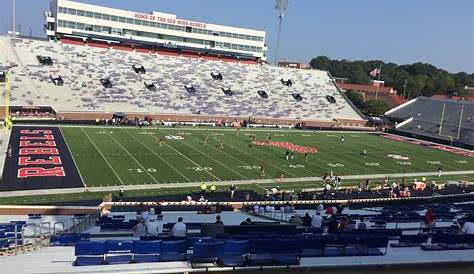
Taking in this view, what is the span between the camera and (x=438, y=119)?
221ft

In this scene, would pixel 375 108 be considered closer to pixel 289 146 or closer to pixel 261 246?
pixel 289 146

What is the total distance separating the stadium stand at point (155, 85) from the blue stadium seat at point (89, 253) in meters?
48.0

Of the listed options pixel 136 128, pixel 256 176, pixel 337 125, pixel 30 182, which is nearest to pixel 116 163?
pixel 30 182

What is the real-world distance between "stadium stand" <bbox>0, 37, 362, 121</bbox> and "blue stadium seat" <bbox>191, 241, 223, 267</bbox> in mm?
48654

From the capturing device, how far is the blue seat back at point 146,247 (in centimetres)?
780

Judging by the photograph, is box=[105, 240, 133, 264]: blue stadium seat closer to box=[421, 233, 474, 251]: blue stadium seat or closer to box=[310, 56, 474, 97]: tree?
box=[421, 233, 474, 251]: blue stadium seat

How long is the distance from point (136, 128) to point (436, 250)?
138 feet

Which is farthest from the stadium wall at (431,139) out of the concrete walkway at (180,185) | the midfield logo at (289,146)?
the midfield logo at (289,146)

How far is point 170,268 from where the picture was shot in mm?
7516

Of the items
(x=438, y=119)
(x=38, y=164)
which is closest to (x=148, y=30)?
(x=438, y=119)

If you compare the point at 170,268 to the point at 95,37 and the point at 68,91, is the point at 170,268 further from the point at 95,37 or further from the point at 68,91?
the point at 95,37

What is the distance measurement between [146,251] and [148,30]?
84686mm

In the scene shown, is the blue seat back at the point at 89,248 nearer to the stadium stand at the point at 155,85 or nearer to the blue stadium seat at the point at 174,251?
the blue stadium seat at the point at 174,251

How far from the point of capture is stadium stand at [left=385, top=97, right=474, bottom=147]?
196 feet
